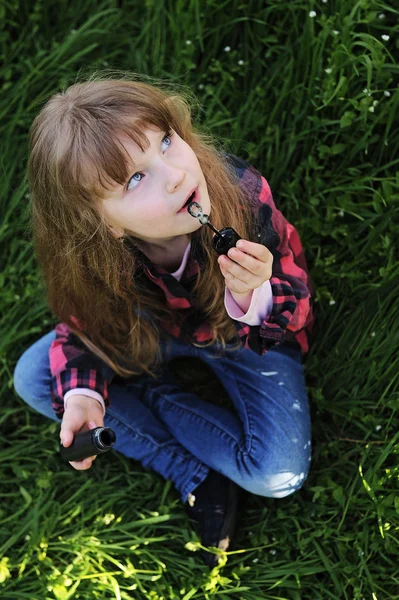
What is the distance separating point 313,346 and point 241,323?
576 millimetres

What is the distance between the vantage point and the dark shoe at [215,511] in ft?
7.16

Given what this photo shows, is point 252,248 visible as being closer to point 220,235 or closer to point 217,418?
point 220,235

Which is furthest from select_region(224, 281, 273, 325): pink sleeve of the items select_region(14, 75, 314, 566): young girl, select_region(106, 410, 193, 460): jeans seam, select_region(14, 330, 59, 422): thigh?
select_region(14, 330, 59, 422): thigh

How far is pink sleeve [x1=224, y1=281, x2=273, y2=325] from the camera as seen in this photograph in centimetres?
175

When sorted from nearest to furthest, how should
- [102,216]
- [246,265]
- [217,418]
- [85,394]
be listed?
[246,265]
[102,216]
[85,394]
[217,418]

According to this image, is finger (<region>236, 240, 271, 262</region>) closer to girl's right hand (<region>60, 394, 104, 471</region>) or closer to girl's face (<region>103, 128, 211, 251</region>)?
girl's face (<region>103, 128, 211, 251</region>)

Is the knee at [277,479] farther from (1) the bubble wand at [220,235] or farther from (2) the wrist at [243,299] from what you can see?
(1) the bubble wand at [220,235]

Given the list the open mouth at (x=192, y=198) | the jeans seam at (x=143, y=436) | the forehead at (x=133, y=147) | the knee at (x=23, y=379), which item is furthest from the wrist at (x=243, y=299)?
the knee at (x=23, y=379)

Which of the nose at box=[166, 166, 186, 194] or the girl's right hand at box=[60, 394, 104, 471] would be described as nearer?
the nose at box=[166, 166, 186, 194]

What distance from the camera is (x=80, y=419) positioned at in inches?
76.4

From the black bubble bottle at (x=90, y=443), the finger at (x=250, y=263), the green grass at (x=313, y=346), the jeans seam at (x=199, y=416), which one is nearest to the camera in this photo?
the finger at (x=250, y=263)

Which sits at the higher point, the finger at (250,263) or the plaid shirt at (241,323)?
the finger at (250,263)

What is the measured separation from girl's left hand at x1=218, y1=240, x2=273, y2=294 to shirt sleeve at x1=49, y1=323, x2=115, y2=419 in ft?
2.05

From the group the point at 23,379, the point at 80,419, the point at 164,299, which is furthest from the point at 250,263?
the point at 23,379
